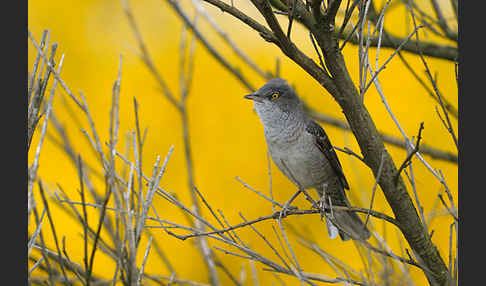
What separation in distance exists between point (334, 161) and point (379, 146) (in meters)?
1.74

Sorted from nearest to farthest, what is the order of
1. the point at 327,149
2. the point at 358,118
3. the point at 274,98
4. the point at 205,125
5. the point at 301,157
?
the point at 358,118 < the point at 301,157 < the point at 327,149 < the point at 274,98 < the point at 205,125

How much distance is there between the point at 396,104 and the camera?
7.67 m

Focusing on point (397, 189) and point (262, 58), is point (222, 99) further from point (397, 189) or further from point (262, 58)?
point (397, 189)

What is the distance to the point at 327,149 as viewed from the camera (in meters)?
4.25

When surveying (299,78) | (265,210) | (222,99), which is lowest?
(265,210)

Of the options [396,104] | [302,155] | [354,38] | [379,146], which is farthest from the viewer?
[396,104]

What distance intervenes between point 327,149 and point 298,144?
27cm

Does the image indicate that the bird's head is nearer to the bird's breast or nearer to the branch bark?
the bird's breast

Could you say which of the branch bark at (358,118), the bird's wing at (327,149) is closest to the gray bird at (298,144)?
the bird's wing at (327,149)

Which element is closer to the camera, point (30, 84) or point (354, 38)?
point (30, 84)

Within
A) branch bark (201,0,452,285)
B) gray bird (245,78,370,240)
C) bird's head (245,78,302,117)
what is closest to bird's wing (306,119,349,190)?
gray bird (245,78,370,240)

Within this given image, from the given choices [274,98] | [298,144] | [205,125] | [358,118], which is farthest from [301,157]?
[205,125]

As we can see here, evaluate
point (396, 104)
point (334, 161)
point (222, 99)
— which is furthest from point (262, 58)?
point (334, 161)

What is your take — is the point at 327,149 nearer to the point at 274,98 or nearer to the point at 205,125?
the point at 274,98
